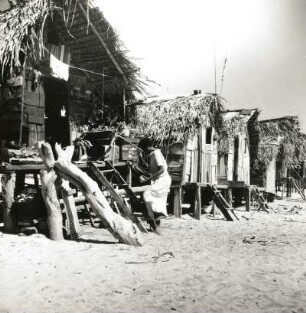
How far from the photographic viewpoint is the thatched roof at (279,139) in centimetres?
1959

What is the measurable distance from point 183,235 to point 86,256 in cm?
277

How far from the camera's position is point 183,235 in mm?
7969

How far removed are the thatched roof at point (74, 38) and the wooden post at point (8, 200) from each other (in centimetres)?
264

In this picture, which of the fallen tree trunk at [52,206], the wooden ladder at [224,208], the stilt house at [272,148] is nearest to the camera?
the fallen tree trunk at [52,206]

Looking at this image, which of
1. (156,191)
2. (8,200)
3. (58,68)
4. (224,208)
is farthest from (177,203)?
(8,200)

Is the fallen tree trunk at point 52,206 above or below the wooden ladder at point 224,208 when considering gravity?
above

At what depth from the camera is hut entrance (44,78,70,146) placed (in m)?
11.2

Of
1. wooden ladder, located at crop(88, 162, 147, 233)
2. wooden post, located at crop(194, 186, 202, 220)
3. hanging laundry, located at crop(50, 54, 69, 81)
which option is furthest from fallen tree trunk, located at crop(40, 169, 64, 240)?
wooden post, located at crop(194, 186, 202, 220)

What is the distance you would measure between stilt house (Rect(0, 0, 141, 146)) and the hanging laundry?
26mm

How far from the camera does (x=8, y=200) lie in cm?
734

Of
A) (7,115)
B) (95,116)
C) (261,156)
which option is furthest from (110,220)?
(261,156)

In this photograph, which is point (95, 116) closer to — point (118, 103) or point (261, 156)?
point (118, 103)

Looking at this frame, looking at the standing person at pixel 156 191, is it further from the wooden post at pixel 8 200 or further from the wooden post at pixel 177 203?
the wooden post at pixel 177 203

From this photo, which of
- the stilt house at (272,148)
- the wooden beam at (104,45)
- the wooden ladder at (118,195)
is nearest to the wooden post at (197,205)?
the wooden ladder at (118,195)
